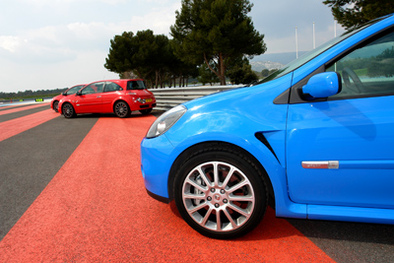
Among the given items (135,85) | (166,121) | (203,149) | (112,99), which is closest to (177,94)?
(135,85)

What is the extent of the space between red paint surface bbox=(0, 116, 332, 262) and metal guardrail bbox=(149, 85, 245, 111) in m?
6.27

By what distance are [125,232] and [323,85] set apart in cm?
196

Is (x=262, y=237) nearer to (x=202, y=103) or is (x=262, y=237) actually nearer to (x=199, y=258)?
(x=199, y=258)

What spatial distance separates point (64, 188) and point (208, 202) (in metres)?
2.32

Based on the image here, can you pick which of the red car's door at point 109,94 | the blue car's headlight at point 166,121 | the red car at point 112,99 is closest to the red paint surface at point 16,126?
the red car at point 112,99

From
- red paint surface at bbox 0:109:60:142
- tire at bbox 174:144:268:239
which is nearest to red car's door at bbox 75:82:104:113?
red paint surface at bbox 0:109:60:142

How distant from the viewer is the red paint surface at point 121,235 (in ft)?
6.78

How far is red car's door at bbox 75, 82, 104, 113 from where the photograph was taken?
11.6m

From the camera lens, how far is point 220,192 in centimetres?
217

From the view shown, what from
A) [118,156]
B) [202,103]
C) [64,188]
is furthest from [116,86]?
[202,103]

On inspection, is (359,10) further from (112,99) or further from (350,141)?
(350,141)

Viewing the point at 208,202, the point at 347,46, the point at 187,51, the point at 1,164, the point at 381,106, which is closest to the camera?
the point at 381,106

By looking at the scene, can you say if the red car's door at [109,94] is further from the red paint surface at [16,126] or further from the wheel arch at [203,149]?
the wheel arch at [203,149]

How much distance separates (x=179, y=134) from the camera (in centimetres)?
224
